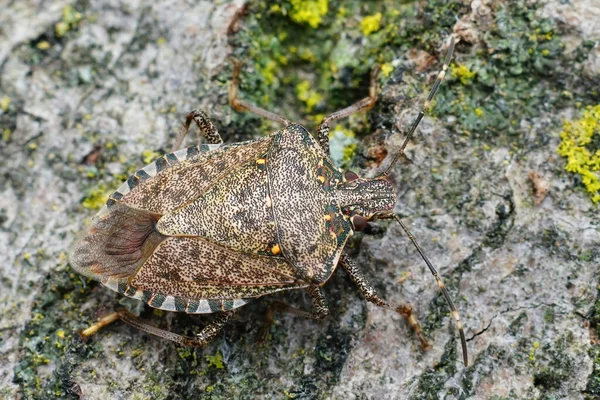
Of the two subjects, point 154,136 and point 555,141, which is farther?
point 154,136

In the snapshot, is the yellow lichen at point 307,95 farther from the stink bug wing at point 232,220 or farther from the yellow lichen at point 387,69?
the stink bug wing at point 232,220

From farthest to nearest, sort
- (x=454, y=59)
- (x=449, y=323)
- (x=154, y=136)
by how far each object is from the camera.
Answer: (x=154, y=136)
(x=454, y=59)
(x=449, y=323)

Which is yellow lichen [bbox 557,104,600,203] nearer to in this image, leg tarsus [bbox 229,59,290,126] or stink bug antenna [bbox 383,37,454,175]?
stink bug antenna [bbox 383,37,454,175]

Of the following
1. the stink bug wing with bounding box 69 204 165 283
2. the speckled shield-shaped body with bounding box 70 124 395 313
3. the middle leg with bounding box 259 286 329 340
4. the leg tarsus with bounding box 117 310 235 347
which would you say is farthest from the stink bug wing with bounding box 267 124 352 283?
the stink bug wing with bounding box 69 204 165 283

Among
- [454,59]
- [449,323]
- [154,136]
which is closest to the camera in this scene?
[449,323]

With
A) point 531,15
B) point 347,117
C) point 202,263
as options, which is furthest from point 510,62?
point 202,263

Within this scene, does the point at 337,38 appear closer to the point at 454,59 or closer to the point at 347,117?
the point at 347,117

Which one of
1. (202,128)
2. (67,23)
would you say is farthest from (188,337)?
(67,23)

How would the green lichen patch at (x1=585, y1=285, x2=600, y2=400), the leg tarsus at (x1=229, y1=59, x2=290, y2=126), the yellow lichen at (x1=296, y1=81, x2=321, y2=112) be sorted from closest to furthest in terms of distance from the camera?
the green lichen patch at (x1=585, y1=285, x2=600, y2=400) < the leg tarsus at (x1=229, y1=59, x2=290, y2=126) < the yellow lichen at (x1=296, y1=81, x2=321, y2=112)
